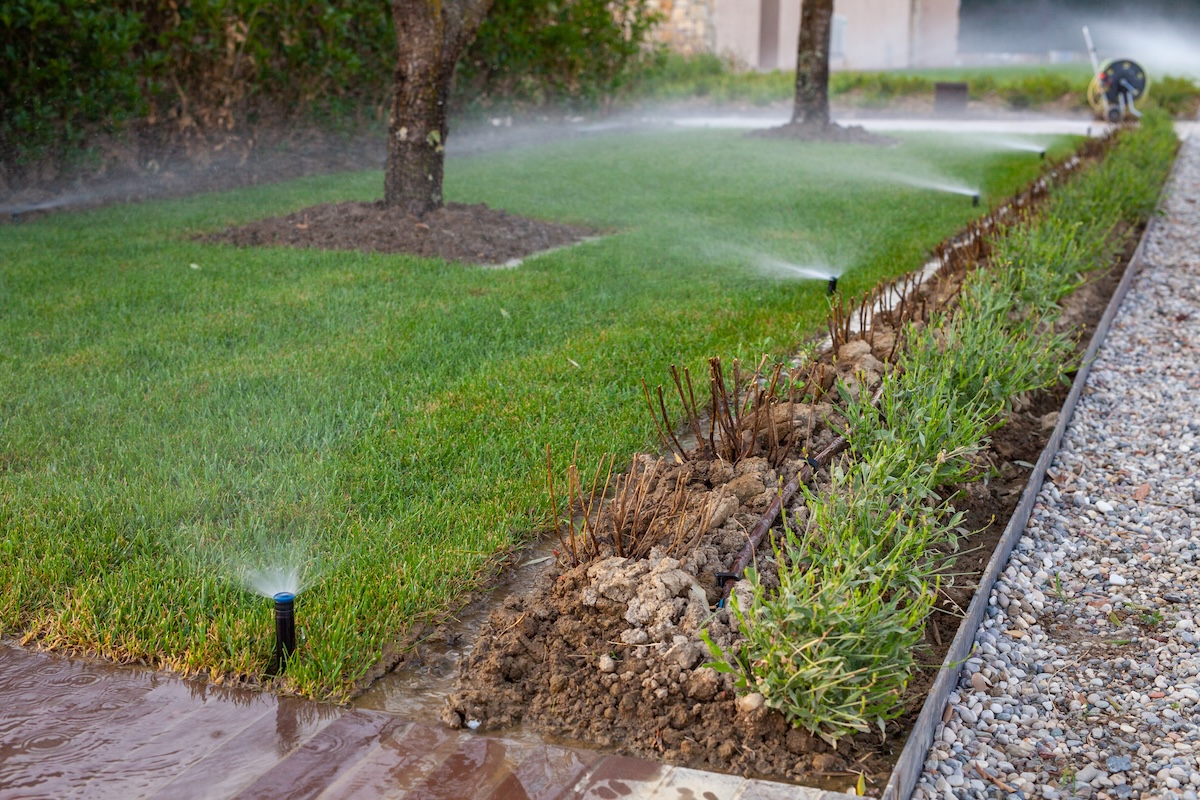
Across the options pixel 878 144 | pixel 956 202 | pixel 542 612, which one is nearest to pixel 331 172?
pixel 956 202

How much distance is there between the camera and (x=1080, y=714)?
2754 mm

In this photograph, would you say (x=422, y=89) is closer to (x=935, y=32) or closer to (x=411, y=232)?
(x=411, y=232)

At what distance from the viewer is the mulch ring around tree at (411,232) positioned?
23.6 ft

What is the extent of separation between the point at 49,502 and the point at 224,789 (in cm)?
155

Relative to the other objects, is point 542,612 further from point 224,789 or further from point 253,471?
point 253,471

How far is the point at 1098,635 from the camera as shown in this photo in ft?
10.3

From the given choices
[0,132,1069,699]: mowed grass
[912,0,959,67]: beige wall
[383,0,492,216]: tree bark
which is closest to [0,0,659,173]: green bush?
[0,132,1069,699]: mowed grass

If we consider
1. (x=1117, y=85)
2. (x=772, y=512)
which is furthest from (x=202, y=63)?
(x=1117, y=85)

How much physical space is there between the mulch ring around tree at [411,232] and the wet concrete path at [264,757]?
468 cm

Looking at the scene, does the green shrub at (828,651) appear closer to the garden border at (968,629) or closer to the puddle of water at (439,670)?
the garden border at (968,629)

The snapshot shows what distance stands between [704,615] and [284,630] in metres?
0.97

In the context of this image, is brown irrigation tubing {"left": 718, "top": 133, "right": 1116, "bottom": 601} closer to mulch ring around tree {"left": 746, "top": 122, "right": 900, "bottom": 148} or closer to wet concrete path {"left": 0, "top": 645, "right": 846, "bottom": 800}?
wet concrete path {"left": 0, "top": 645, "right": 846, "bottom": 800}

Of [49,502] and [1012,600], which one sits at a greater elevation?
[49,502]

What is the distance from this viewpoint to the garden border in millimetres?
2363
